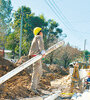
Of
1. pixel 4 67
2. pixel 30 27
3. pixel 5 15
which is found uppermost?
pixel 5 15

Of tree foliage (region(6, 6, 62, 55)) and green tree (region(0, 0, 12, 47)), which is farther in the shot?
green tree (region(0, 0, 12, 47))

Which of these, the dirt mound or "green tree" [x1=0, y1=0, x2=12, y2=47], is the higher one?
"green tree" [x1=0, y1=0, x2=12, y2=47]

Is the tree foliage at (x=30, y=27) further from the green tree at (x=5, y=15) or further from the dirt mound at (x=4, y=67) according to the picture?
the dirt mound at (x=4, y=67)

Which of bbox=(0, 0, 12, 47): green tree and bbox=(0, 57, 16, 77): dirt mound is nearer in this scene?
bbox=(0, 57, 16, 77): dirt mound

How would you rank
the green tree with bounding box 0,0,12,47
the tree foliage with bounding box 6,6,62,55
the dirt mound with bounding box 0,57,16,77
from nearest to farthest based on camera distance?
the dirt mound with bounding box 0,57,16,77
the tree foliage with bounding box 6,6,62,55
the green tree with bounding box 0,0,12,47

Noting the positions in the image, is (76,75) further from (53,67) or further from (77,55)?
(77,55)

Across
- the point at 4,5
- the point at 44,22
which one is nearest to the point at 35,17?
the point at 44,22

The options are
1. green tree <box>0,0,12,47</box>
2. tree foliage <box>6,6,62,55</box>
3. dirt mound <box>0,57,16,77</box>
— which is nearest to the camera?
dirt mound <box>0,57,16,77</box>

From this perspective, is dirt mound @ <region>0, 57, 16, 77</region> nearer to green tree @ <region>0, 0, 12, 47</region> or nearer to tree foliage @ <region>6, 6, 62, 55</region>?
tree foliage @ <region>6, 6, 62, 55</region>

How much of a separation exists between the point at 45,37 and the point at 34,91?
94.5 feet

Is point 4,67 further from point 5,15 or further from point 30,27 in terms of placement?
→ point 5,15

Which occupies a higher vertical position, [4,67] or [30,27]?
[30,27]

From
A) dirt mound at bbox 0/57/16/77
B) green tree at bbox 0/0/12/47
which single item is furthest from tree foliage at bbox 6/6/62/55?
dirt mound at bbox 0/57/16/77

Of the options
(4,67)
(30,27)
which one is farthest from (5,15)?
(4,67)
